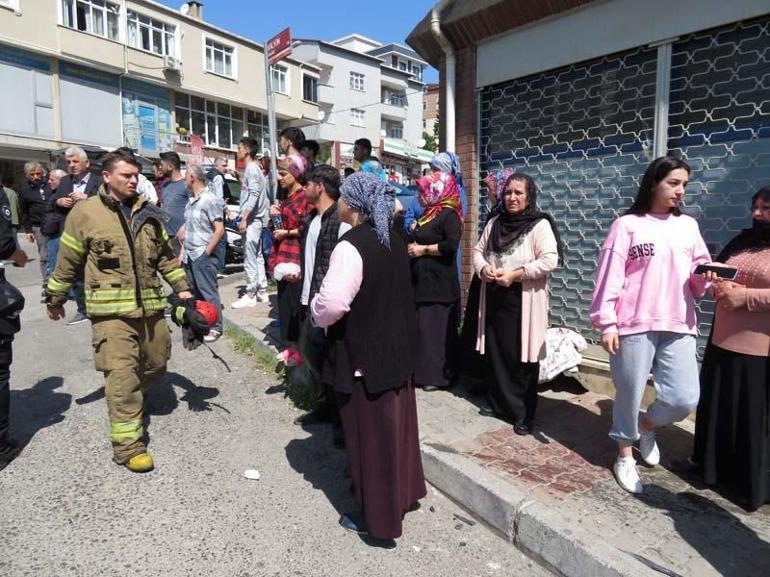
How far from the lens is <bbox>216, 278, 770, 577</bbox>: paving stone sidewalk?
101 inches

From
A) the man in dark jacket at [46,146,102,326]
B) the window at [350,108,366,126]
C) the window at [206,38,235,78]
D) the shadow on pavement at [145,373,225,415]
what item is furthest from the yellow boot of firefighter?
the window at [350,108,366,126]

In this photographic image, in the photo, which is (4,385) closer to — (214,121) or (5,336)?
(5,336)

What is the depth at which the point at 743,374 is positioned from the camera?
303cm

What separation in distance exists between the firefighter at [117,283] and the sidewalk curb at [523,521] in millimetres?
1944

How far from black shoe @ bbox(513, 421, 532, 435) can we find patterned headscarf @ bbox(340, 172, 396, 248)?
1915 mm

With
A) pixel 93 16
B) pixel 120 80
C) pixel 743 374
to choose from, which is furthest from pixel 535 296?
pixel 93 16

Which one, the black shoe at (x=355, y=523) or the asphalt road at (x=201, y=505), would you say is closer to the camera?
the asphalt road at (x=201, y=505)

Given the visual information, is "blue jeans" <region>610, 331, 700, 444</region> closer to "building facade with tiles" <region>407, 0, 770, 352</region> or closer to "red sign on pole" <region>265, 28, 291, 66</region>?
"building facade with tiles" <region>407, 0, 770, 352</region>

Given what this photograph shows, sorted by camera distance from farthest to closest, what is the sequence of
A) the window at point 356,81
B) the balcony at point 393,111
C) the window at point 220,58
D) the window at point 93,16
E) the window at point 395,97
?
1. the window at point 395,97
2. the balcony at point 393,111
3. the window at point 356,81
4. the window at point 220,58
5. the window at point 93,16

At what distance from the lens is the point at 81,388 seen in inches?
204

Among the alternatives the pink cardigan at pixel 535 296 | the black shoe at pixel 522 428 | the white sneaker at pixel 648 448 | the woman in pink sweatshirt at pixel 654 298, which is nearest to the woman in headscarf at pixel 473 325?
the black shoe at pixel 522 428

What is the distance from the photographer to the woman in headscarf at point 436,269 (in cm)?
455

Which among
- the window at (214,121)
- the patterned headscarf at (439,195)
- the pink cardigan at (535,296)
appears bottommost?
the pink cardigan at (535,296)

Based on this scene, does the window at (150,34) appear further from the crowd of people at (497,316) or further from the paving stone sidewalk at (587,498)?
the paving stone sidewalk at (587,498)
